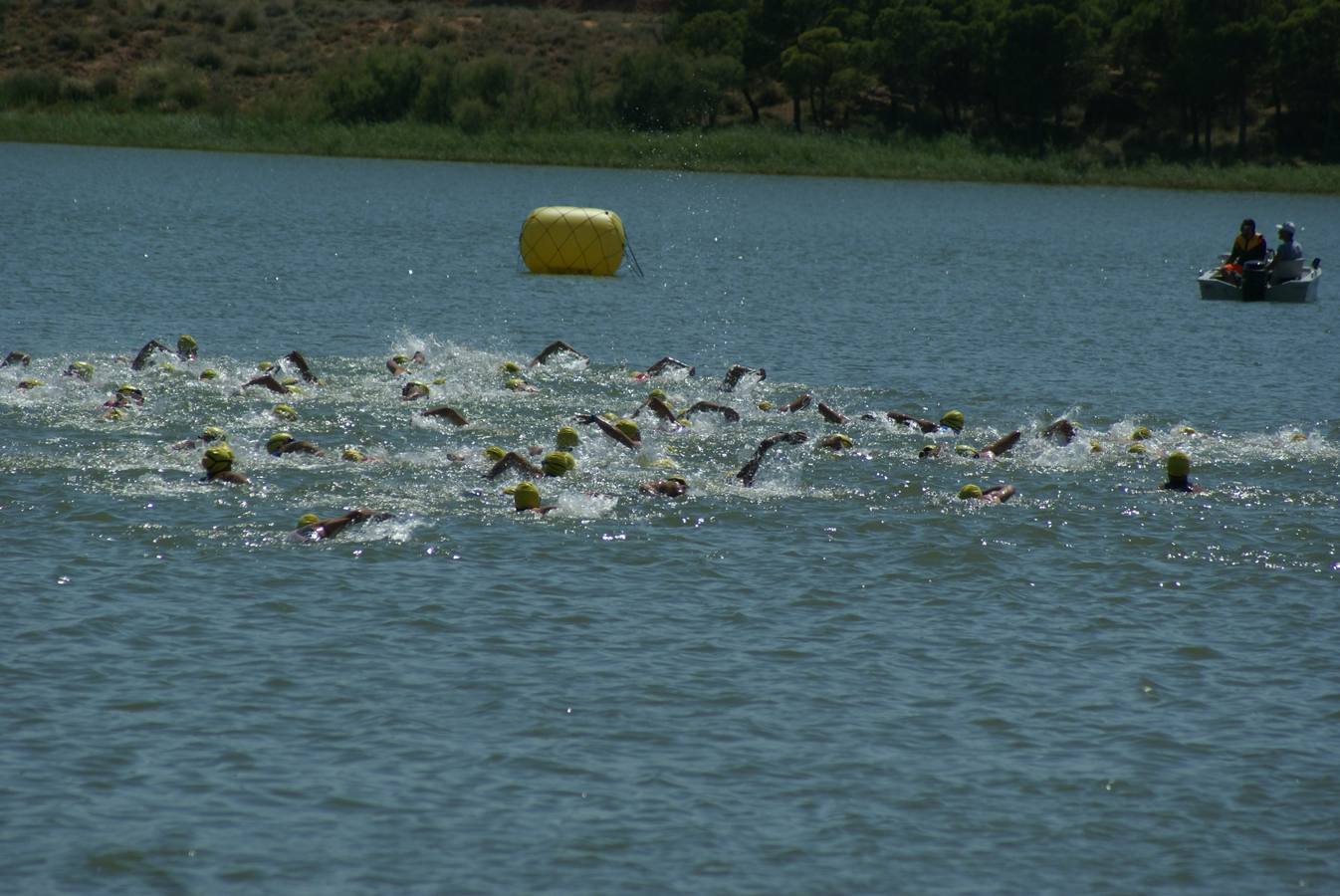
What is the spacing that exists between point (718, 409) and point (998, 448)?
3.63m

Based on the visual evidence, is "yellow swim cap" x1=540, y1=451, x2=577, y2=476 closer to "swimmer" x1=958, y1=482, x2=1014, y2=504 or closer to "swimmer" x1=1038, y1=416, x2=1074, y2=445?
"swimmer" x1=958, y1=482, x2=1014, y2=504

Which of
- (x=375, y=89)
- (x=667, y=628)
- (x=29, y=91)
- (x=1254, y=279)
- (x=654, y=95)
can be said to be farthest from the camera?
(x=654, y=95)

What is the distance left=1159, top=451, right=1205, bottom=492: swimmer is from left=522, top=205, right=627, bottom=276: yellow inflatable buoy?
22.8m

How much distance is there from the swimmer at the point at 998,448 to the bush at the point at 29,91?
79.1 meters

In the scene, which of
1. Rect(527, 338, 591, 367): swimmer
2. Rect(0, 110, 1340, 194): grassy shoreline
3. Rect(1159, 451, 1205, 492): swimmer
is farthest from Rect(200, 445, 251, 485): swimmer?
Rect(0, 110, 1340, 194): grassy shoreline

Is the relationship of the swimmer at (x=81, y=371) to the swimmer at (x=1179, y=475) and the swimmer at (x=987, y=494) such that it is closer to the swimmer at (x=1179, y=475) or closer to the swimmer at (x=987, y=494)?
the swimmer at (x=987, y=494)

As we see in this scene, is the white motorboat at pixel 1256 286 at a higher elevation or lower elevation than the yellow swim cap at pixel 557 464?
higher

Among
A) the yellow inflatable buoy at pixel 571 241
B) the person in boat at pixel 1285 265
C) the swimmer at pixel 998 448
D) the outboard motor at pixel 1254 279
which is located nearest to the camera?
the swimmer at pixel 998 448

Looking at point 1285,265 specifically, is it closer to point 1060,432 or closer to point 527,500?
point 1060,432

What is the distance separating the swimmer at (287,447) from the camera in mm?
18109

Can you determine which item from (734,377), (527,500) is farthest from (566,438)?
(734,377)

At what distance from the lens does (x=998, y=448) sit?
19578 mm

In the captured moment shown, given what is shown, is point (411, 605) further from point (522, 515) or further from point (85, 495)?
point (85, 495)

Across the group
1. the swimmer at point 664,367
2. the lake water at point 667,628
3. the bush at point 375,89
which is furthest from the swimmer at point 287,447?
the bush at point 375,89
